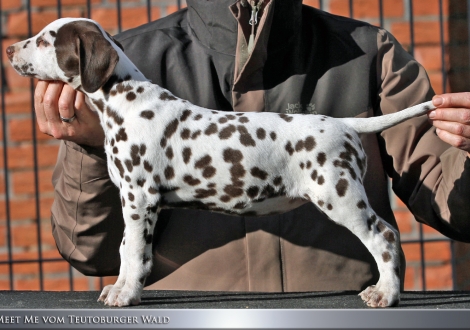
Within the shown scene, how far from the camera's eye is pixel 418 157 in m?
2.99

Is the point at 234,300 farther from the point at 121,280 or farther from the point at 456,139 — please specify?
the point at 456,139

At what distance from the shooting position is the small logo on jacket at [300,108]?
302cm

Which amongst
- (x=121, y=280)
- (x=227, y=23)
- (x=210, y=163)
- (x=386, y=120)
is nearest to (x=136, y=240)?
(x=121, y=280)

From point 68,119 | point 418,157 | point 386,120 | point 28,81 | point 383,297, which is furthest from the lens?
point 28,81

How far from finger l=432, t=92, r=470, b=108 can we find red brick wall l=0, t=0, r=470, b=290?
2680 millimetres

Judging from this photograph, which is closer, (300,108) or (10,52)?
(10,52)

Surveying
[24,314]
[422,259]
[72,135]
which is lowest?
[422,259]

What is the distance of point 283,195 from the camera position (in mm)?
2404

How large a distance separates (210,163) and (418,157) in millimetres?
1050

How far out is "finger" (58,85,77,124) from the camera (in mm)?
2494

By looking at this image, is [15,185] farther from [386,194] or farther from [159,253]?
[386,194]

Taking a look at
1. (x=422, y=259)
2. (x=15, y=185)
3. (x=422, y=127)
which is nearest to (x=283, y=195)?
(x=422, y=127)

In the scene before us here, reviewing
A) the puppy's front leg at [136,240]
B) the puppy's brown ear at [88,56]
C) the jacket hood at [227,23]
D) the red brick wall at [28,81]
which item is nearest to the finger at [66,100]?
the puppy's brown ear at [88,56]

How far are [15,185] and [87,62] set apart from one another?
3.04m
